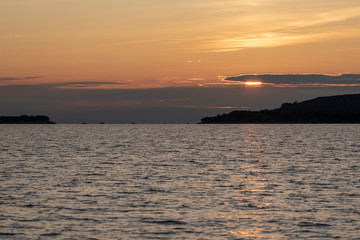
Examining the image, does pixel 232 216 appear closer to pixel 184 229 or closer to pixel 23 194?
pixel 184 229

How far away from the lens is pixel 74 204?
34500mm

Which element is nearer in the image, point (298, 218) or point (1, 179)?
point (298, 218)

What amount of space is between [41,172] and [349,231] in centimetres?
3530

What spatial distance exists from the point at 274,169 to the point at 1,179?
2825 centimetres

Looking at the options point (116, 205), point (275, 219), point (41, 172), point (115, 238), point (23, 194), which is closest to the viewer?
point (115, 238)

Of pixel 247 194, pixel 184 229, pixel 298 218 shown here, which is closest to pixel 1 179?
pixel 247 194

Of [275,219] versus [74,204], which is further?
[74,204]

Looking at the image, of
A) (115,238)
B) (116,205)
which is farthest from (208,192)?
(115,238)

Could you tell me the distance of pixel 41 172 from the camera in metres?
54.0

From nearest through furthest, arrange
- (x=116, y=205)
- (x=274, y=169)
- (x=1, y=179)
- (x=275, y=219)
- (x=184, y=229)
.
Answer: (x=184, y=229) < (x=275, y=219) < (x=116, y=205) < (x=1, y=179) < (x=274, y=169)

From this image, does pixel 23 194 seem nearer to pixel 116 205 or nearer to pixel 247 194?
pixel 116 205

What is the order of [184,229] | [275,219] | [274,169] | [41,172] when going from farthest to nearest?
[274,169] < [41,172] < [275,219] < [184,229]

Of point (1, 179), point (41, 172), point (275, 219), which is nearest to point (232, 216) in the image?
point (275, 219)

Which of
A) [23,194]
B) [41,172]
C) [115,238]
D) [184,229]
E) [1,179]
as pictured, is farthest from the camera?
[41,172]
